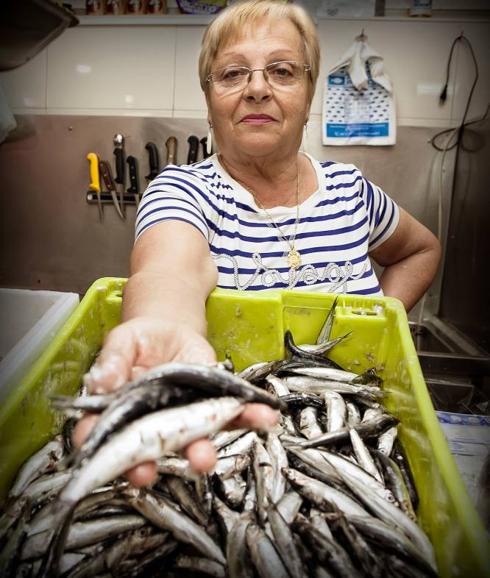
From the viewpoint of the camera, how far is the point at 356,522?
0.89 meters

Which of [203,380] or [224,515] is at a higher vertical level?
[203,380]

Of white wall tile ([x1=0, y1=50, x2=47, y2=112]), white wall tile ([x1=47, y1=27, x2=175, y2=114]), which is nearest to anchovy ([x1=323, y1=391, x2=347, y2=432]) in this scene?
white wall tile ([x1=47, y1=27, x2=175, y2=114])

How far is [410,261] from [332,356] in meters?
0.73

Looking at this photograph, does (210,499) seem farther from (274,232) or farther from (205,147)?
(205,147)

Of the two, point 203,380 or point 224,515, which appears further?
point 224,515

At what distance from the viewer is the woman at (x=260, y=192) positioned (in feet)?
4.21

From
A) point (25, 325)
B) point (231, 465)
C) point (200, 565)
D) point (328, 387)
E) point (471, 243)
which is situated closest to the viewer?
point (200, 565)

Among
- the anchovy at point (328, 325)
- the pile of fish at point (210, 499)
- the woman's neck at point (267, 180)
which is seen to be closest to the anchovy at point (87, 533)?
the pile of fish at point (210, 499)

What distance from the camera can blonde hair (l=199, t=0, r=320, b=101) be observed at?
136 centimetres

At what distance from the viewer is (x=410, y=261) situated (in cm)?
188

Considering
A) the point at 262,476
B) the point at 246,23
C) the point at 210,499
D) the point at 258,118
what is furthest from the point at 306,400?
the point at 246,23

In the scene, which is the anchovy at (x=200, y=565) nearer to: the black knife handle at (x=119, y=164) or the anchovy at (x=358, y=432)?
the anchovy at (x=358, y=432)

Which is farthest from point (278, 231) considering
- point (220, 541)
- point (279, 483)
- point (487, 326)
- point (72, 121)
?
point (72, 121)

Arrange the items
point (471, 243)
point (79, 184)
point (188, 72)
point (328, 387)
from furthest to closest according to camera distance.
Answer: point (79, 184) < point (188, 72) < point (471, 243) < point (328, 387)
